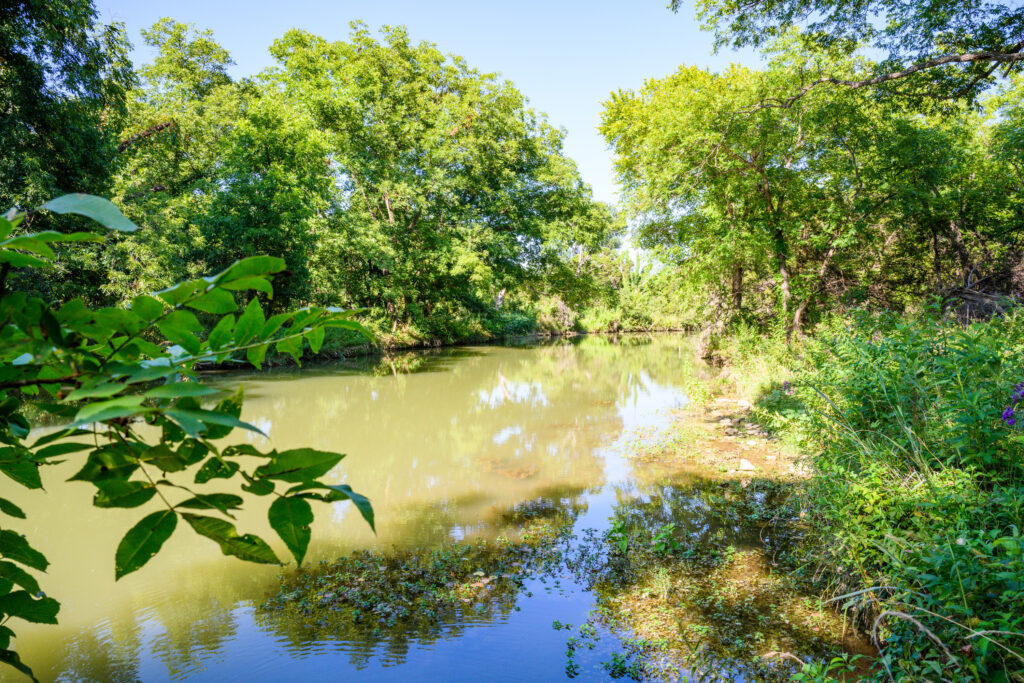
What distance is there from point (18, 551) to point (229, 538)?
1.11 ft

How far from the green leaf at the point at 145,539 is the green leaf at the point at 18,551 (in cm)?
21

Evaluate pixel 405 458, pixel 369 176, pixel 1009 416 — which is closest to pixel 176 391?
pixel 1009 416

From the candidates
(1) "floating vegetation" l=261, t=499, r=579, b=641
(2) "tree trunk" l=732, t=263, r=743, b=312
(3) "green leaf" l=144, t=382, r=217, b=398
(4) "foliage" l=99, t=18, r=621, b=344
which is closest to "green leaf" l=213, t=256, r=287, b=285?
(3) "green leaf" l=144, t=382, r=217, b=398

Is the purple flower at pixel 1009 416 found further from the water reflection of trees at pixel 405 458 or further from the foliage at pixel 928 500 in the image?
the water reflection of trees at pixel 405 458

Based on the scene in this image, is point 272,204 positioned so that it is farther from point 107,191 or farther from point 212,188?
point 107,191

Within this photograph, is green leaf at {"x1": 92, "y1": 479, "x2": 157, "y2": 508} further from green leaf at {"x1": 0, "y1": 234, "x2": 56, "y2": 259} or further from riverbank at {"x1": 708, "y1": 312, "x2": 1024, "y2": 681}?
riverbank at {"x1": 708, "y1": 312, "x2": 1024, "y2": 681}

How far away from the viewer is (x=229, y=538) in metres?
0.50

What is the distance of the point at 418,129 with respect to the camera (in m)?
19.0

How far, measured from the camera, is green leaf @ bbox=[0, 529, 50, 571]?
1.97 ft

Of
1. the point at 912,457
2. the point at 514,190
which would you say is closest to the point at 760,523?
the point at 912,457

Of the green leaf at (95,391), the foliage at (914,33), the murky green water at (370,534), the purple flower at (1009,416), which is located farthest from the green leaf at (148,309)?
the foliage at (914,33)

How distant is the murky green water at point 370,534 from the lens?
314 centimetres

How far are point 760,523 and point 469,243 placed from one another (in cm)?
1507

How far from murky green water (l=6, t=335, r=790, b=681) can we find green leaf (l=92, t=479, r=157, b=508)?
3120 mm
